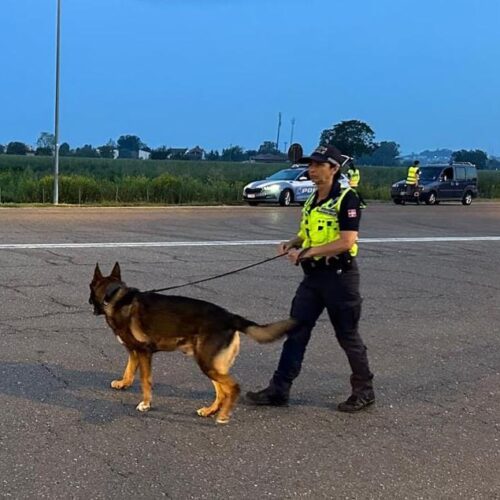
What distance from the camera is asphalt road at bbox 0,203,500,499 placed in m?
3.64

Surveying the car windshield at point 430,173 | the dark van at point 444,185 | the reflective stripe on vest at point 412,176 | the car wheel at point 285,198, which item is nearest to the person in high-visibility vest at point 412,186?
the reflective stripe on vest at point 412,176

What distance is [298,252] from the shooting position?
178 inches

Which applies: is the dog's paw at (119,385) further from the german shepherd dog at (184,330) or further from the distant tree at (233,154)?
the distant tree at (233,154)

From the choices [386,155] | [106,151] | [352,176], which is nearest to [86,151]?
[106,151]

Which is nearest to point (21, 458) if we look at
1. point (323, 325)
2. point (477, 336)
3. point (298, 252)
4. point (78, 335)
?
point (298, 252)

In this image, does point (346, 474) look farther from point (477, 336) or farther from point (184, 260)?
point (184, 260)

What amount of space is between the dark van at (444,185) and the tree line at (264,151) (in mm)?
49384

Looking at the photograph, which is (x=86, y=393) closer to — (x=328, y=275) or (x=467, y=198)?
(x=328, y=275)

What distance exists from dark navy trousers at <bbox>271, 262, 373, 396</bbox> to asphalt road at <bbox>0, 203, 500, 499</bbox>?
0.24 meters

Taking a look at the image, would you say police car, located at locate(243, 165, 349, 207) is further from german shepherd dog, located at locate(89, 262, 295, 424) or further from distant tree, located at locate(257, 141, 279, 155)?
distant tree, located at locate(257, 141, 279, 155)

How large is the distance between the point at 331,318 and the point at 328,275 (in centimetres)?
31

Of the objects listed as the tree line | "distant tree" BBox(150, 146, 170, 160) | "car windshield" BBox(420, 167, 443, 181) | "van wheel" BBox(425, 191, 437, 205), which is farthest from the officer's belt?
"distant tree" BBox(150, 146, 170, 160)

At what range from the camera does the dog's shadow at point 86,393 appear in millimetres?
4551

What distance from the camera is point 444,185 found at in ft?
107
